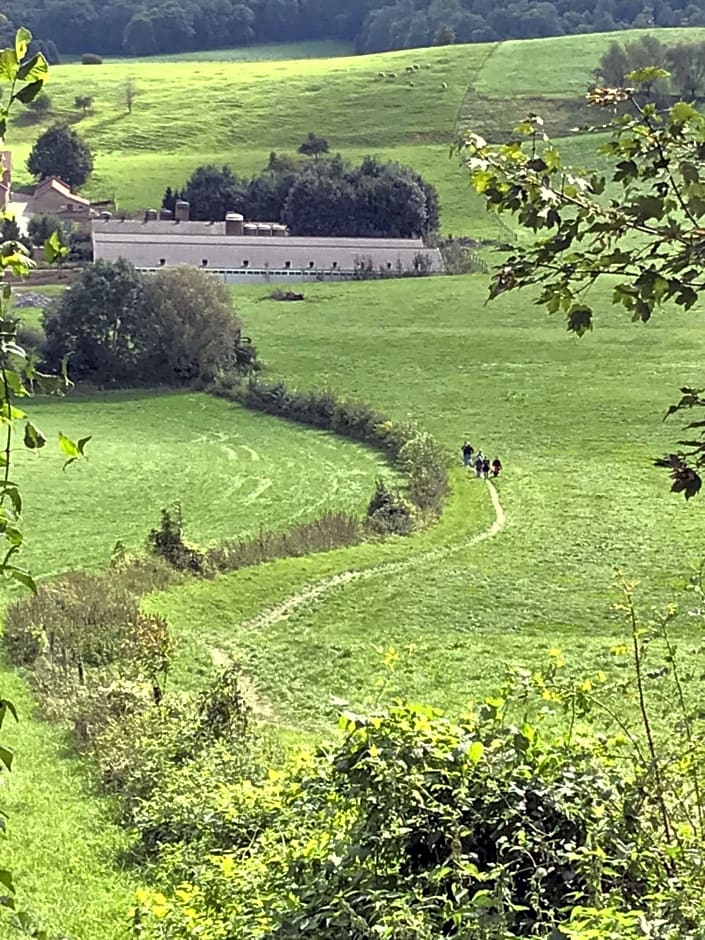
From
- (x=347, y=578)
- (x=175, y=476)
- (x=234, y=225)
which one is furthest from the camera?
(x=234, y=225)

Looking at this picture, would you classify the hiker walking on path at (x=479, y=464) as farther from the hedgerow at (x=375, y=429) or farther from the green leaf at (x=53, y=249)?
the green leaf at (x=53, y=249)

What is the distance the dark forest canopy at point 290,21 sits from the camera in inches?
6811

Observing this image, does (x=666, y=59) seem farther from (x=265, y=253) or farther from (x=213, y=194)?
(x=265, y=253)

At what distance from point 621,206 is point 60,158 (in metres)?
111

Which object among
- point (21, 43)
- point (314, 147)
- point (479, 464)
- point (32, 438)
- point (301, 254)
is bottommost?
point (479, 464)

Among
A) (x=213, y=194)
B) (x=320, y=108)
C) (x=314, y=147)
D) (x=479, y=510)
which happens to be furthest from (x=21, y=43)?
(x=320, y=108)

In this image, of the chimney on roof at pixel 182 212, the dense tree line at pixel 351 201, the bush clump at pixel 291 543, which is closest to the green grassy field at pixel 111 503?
the bush clump at pixel 291 543

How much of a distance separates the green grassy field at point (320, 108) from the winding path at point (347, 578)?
219ft

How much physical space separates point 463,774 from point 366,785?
1.47 ft

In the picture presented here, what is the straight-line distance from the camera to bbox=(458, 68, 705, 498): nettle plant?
3.54 meters

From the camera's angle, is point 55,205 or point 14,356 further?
point 55,205

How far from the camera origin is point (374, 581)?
27.6 m

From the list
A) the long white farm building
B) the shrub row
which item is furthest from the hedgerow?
the long white farm building

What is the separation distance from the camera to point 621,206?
3.65m
